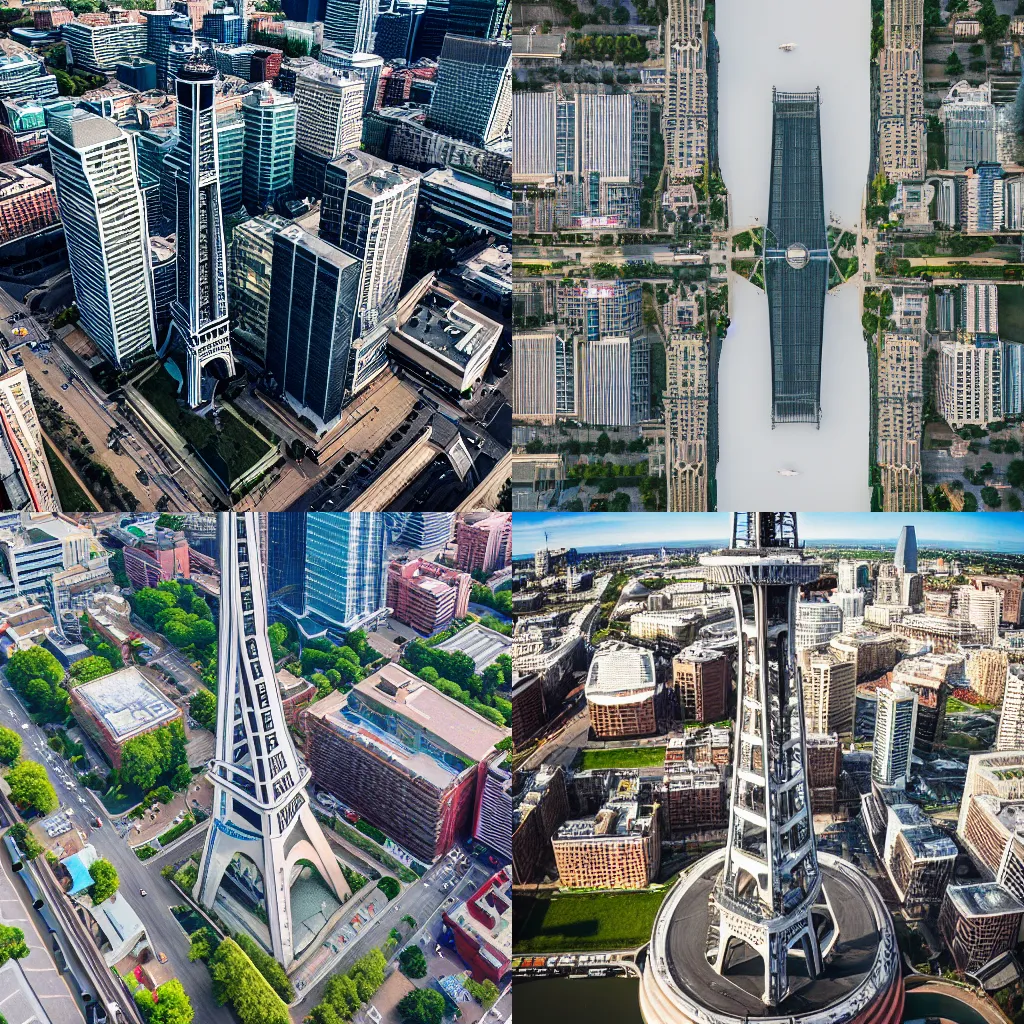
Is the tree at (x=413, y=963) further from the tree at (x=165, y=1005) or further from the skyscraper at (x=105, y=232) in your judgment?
the skyscraper at (x=105, y=232)

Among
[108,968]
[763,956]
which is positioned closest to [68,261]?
[108,968]

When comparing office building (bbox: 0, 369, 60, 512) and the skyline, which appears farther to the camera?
the skyline

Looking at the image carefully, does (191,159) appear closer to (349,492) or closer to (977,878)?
(349,492)

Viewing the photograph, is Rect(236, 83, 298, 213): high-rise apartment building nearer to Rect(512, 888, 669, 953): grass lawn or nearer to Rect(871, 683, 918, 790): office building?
Rect(512, 888, 669, 953): grass lawn

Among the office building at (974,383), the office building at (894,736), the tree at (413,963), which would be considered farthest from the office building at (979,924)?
the office building at (974,383)

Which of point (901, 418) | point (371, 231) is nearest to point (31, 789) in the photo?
point (371, 231)

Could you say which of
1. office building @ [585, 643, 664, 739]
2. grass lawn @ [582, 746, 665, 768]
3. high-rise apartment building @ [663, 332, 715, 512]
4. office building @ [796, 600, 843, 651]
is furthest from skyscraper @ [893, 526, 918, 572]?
grass lawn @ [582, 746, 665, 768]
